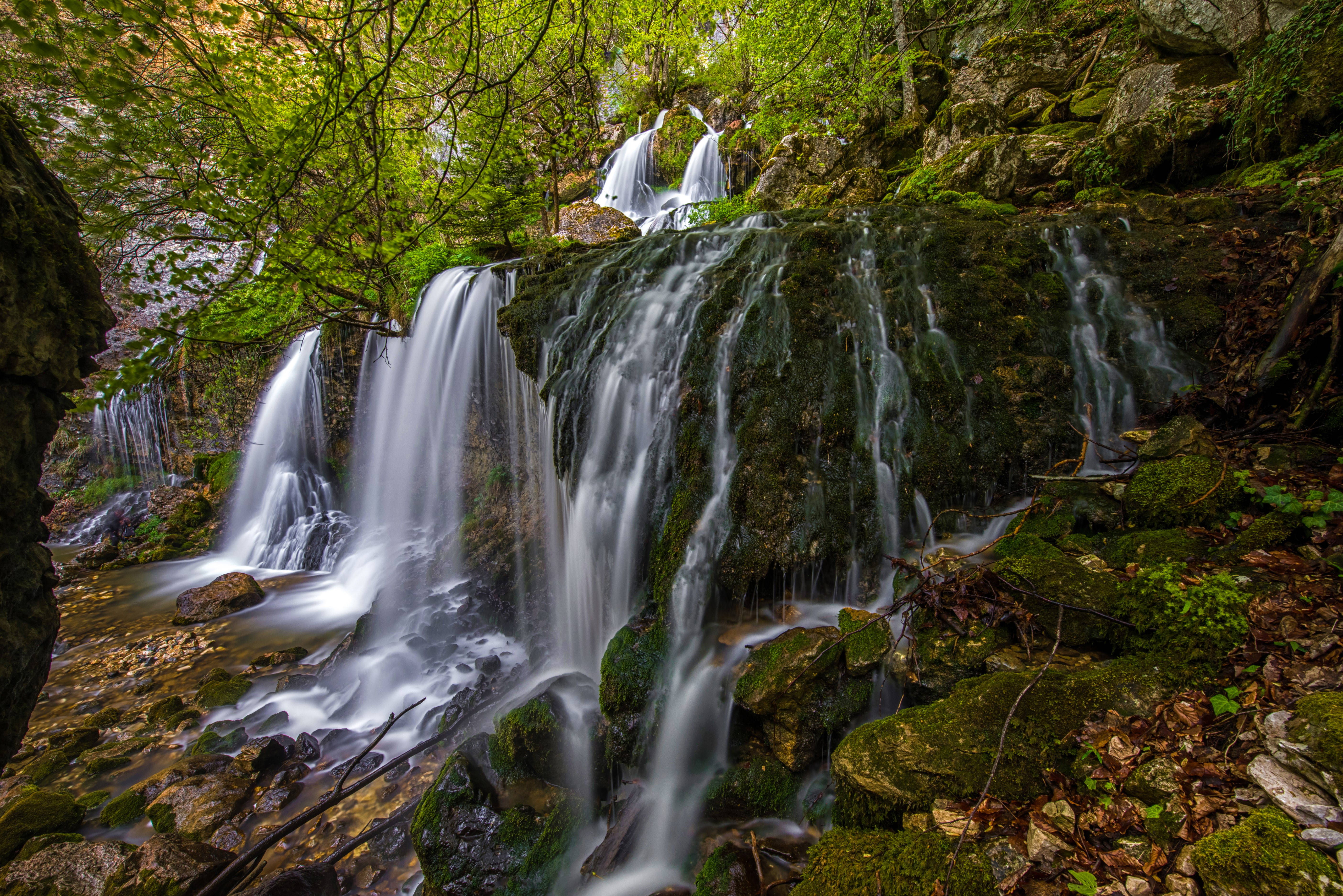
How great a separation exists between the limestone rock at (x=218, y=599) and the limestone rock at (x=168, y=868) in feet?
15.8

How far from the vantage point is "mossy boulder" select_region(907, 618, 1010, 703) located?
8.94 feet

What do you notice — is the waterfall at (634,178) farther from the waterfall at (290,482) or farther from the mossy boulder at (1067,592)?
the mossy boulder at (1067,592)

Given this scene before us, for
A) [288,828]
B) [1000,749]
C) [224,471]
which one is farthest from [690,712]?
[224,471]

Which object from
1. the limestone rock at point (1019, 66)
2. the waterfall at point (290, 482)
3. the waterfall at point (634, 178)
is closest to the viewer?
the waterfall at point (290, 482)

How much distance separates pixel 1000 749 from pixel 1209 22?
10.7 metres

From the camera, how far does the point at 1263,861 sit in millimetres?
1343

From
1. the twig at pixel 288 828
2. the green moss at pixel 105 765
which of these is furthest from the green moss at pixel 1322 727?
the green moss at pixel 105 765

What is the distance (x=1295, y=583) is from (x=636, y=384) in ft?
14.8

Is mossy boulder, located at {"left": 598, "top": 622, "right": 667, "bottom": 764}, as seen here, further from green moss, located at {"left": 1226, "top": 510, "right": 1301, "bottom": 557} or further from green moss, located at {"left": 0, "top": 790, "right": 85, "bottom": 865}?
green moss, located at {"left": 0, "top": 790, "right": 85, "bottom": 865}

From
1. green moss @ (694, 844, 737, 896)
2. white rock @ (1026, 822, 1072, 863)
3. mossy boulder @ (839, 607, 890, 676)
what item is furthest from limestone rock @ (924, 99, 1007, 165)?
green moss @ (694, 844, 737, 896)

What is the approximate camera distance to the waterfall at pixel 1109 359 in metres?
4.39

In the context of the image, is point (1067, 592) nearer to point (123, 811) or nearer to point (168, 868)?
point (168, 868)

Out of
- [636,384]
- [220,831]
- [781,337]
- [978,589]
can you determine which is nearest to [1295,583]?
[978,589]

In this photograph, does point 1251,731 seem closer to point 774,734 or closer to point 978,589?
point 978,589
